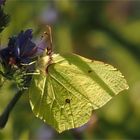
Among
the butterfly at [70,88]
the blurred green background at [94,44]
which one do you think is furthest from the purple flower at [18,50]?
the blurred green background at [94,44]

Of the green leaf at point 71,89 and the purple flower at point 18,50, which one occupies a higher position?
the purple flower at point 18,50

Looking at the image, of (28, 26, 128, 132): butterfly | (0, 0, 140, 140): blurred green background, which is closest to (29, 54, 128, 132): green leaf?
(28, 26, 128, 132): butterfly

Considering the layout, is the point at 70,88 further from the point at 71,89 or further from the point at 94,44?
the point at 94,44

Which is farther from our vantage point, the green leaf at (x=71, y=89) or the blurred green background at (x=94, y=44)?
the blurred green background at (x=94, y=44)

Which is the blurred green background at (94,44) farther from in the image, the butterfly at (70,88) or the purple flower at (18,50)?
the purple flower at (18,50)

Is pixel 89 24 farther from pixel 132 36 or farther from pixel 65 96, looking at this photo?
pixel 65 96

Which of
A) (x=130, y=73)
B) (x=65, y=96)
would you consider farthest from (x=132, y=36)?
(x=65, y=96)

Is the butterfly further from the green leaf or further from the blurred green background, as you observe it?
the blurred green background
